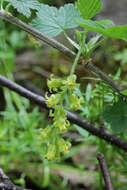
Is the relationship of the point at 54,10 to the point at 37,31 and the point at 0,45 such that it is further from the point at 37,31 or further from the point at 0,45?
the point at 0,45

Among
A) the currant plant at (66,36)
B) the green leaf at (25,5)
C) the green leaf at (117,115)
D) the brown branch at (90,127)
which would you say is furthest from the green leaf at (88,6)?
the brown branch at (90,127)

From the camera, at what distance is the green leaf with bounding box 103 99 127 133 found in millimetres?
724

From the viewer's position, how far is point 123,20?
11.7 ft

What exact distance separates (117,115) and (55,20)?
1.08 ft

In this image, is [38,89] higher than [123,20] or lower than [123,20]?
lower

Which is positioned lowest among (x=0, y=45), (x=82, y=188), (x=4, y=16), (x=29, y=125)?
(x=82, y=188)

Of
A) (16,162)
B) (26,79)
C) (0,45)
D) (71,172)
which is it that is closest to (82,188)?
(71,172)

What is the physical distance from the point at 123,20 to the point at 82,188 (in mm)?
2670

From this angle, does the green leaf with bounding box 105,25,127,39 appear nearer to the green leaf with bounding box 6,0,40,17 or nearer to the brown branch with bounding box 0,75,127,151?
the green leaf with bounding box 6,0,40,17

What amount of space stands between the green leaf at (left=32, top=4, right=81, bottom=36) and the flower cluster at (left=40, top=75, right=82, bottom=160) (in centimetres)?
15

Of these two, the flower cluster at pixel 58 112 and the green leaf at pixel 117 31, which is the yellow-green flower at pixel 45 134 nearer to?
the flower cluster at pixel 58 112

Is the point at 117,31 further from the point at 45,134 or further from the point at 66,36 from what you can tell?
the point at 45,134

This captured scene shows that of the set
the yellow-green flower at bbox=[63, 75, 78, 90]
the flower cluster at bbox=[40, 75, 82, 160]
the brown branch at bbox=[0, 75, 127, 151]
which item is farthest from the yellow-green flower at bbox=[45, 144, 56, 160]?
the brown branch at bbox=[0, 75, 127, 151]

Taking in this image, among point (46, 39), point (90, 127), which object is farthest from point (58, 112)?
point (90, 127)
